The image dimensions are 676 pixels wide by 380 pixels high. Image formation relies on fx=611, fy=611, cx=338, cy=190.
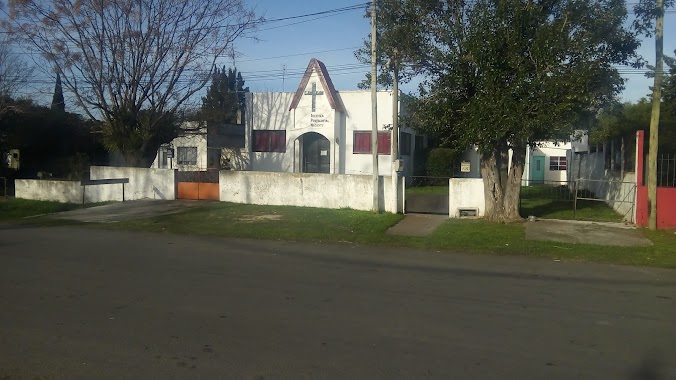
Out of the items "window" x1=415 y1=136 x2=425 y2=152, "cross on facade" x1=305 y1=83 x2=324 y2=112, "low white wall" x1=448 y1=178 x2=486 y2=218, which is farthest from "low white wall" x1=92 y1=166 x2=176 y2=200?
"window" x1=415 y1=136 x2=425 y2=152

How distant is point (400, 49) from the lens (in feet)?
55.9

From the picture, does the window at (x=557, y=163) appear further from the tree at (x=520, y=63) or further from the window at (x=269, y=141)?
the tree at (x=520, y=63)

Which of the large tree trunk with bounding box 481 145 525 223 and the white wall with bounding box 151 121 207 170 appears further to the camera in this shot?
the white wall with bounding box 151 121 207 170

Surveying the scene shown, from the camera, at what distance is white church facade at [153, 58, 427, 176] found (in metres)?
A: 28.8

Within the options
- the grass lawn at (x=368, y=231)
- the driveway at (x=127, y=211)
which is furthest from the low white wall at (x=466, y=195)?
the driveway at (x=127, y=211)

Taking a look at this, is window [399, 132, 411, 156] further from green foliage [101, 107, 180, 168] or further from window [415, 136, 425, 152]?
green foliage [101, 107, 180, 168]

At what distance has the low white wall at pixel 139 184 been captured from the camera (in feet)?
80.0

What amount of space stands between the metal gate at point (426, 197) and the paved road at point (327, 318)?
8.04m

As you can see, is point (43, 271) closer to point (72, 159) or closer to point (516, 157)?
point (516, 157)

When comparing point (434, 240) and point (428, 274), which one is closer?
point (428, 274)

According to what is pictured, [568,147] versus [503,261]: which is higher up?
[568,147]

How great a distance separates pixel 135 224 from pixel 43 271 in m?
8.14

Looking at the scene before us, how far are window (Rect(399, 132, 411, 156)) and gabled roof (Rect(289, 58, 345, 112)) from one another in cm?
329

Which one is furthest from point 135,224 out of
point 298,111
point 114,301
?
point 298,111
